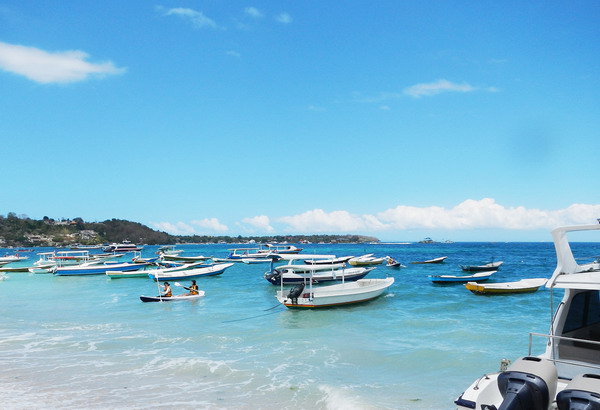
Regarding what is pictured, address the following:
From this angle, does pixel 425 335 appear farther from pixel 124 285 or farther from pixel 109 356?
pixel 124 285

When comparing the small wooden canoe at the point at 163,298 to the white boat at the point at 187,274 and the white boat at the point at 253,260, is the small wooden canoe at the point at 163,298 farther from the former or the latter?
the white boat at the point at 253,260

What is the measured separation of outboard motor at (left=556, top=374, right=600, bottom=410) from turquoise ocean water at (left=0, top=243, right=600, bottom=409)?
6.24 meters

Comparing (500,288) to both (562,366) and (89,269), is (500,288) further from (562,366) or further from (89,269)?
(89,269)

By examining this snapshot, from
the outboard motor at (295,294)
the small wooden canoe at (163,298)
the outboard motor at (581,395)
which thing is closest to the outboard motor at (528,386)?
the outboard motor at (581,395)

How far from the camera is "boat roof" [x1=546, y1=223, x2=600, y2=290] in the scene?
745cm

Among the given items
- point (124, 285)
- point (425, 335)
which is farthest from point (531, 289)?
point (124, 285)

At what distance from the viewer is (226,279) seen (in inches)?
1895

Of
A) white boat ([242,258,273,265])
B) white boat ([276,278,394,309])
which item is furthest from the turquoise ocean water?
white boat ([242,258,273,265])

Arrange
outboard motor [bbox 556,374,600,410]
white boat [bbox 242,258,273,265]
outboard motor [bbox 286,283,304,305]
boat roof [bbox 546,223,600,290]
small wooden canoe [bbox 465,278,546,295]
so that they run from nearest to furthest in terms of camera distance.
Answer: outboard motor [bbox 556,374,600,410], boat roof [bbox 546,223,600,290], outboard motor [bbox 286,283,304,305], small wooden canoe [bbox 465,278,546,295], white boat [bbox 242,258,273,265]

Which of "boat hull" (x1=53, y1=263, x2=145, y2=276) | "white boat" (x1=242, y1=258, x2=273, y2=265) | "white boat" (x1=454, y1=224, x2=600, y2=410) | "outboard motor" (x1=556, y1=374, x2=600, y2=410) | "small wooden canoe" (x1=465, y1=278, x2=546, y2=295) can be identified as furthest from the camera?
"white boat" (x1=242, y1=258, x2=273, y2=265)

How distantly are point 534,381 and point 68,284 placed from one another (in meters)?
48.5

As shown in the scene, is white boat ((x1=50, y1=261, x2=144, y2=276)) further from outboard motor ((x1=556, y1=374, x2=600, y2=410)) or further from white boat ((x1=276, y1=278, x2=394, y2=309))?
outboard motor ((x1=556, y1=374, x2=600, y2=410))

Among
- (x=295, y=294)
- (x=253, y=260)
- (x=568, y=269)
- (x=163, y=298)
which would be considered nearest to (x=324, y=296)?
(x=295, y=294)

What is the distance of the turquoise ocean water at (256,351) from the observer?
1263 cm
